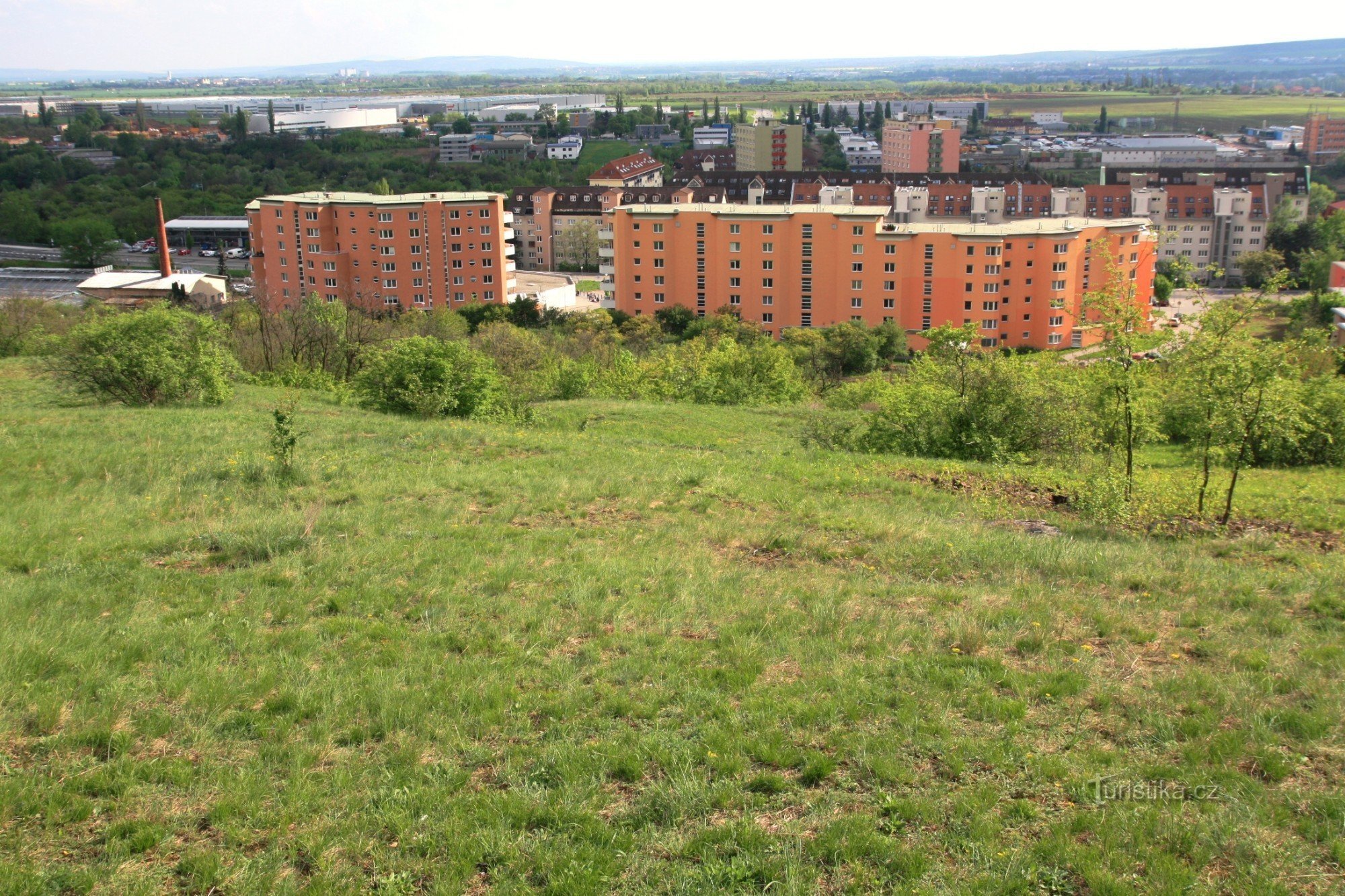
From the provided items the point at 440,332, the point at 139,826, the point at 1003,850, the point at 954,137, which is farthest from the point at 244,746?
the point at 954,137

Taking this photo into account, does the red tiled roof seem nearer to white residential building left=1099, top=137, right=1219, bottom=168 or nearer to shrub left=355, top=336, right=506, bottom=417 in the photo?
white residential building left=1099, top=137, right=1219, bottom=168

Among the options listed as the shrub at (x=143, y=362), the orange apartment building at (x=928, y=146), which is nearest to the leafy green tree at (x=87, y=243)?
the shrub at (x=143, y=362)

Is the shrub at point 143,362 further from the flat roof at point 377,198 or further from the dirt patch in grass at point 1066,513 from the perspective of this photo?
the flat roof at point 377,198

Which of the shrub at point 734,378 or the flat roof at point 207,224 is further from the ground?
the flat roof at point 207,224

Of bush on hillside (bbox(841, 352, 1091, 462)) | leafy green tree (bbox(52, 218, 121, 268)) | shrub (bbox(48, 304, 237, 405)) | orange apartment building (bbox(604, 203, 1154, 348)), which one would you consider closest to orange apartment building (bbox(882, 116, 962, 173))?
orange apartment building (bbox(604, 203, 1154, 348))

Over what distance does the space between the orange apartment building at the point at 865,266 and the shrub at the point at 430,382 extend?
97.9 ft

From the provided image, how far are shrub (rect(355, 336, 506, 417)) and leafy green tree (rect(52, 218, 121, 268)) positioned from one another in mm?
63974

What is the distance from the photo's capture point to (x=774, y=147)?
341 ft

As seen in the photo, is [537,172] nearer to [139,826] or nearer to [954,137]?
[954,137]

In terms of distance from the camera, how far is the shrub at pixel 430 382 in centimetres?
2014

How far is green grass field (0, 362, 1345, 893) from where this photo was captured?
18.1 feet

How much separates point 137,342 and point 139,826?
52.7 ft

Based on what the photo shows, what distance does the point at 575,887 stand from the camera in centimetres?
530

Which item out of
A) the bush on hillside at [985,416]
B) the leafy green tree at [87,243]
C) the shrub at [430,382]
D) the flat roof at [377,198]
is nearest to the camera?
the bush on hillside at [985,416]
